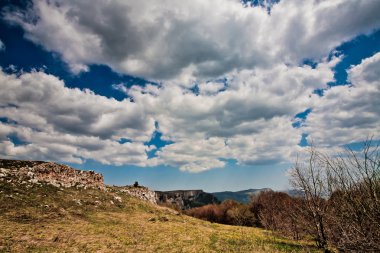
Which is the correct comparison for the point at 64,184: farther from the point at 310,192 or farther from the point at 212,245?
the point at 310,192

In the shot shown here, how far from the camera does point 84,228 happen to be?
2158 cm

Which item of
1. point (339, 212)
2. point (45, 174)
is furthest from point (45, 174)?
point (339, 212)

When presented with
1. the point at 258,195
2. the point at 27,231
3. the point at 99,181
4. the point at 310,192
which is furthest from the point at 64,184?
the point at 258,195

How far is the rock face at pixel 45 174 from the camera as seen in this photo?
92.7ft

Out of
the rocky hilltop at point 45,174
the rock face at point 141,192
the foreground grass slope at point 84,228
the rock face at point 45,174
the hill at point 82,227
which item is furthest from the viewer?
the rock face at point 141,192

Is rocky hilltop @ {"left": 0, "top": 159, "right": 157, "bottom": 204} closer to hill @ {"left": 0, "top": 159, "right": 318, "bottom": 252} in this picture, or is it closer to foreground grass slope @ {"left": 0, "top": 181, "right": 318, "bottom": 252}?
hill @ {"left": 0, "top": 159, "right": 318, "bottom": 252}

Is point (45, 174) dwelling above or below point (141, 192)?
above

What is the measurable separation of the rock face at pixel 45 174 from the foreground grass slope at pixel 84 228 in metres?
1.40

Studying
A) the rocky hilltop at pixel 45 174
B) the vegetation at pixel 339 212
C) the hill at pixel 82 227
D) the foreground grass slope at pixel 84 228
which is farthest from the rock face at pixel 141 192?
the vegetation at pixel 339 212

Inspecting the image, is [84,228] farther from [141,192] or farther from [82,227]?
[141,192]

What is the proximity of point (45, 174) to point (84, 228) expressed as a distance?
13188mm

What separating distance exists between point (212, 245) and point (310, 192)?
930cm

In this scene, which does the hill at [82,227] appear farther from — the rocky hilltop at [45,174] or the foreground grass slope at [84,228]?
the rocky hilltop at [45,174]

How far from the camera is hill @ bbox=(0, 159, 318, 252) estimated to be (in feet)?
57.0
